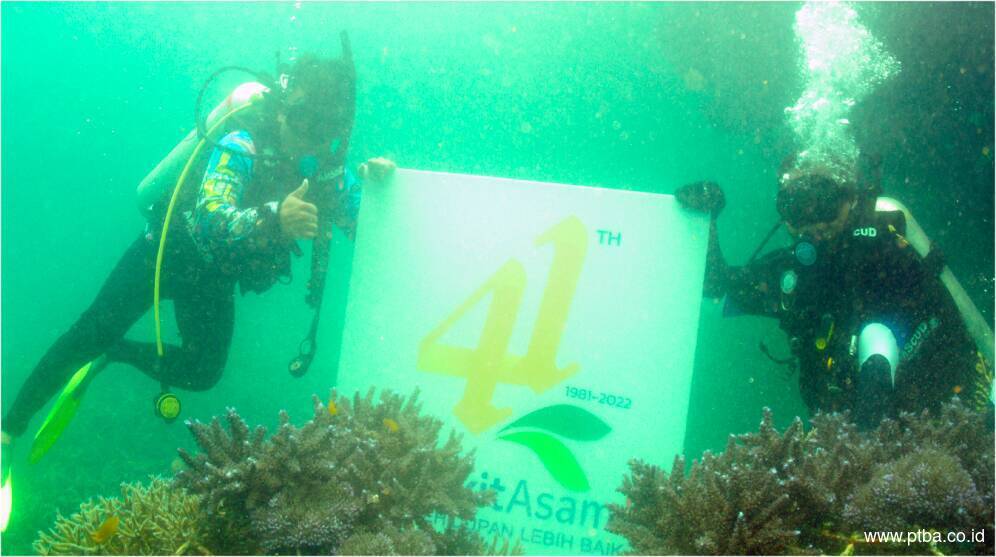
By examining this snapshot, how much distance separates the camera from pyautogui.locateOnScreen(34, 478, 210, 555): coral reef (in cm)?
303

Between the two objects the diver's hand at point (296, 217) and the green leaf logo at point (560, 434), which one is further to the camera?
the diver's hand at point (296, 217)

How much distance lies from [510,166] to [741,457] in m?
12.9

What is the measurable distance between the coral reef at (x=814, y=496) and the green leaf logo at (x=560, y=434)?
87 centimetres

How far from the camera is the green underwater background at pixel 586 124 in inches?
270

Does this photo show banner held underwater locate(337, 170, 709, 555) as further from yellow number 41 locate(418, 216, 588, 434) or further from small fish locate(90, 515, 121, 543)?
small fish locate(90, 515, 121, 543)

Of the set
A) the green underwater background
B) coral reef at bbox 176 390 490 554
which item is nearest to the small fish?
coral reef at bbox 176 390 490 554

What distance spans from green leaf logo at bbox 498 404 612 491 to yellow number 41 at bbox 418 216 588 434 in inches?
6.6

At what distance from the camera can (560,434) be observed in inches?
152

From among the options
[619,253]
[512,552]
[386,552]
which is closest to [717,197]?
[619,253]

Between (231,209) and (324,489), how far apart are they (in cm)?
246

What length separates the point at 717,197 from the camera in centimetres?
390

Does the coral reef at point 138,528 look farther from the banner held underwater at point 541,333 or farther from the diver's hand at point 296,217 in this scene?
the diver's hand at point 296,217

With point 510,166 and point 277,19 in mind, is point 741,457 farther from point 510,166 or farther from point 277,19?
point 277,19

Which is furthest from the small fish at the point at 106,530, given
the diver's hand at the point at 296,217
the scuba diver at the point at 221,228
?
the diver's hand at the point at 296,217
